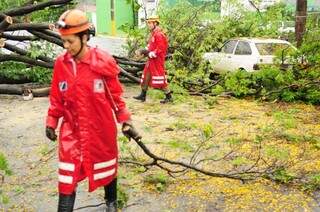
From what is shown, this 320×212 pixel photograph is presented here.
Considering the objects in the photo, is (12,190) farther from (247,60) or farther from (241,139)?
(247,60)

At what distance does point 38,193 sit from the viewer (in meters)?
4.89

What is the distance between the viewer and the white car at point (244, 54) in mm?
12656

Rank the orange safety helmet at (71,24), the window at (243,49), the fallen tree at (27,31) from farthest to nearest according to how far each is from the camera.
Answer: the window at (243,49) < the fallen tree at (27,31) < the orange safety helmet at (71,24)

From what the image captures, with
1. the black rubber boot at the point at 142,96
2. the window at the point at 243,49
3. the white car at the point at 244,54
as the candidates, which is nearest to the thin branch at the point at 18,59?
the black rubber boot at the point at 142,96

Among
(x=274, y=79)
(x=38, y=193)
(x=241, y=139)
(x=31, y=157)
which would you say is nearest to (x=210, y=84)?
(x=274, y=79)

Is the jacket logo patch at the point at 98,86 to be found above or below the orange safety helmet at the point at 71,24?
below

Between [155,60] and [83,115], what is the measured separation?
20.0 feet

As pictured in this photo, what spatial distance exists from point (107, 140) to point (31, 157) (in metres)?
2.71

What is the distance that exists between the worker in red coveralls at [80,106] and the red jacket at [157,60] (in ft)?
18.9

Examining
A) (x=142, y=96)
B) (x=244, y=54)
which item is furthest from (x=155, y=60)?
(x=244, y=54)

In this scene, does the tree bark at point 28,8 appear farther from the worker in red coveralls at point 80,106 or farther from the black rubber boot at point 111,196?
the black rubber boot at point 111,196

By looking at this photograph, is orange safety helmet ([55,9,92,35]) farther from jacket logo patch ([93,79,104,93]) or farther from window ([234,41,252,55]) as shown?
window ([234,41,252,55])

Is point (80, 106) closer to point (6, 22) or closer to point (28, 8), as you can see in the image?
point (6, 22)

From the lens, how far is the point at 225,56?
13.9 m
